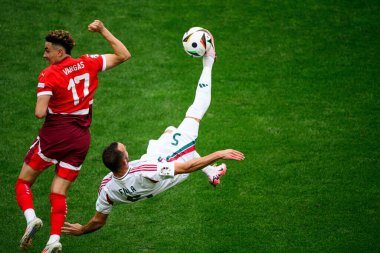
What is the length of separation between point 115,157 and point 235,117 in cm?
475

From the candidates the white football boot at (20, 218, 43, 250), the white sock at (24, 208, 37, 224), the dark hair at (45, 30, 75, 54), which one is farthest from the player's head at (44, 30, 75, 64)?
the white football boot at (20, 218, 43, 250)

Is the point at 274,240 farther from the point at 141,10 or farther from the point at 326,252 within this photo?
the point at 141,10

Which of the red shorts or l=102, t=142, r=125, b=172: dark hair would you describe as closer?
l=102, t=142, r=125, b=172: dark hair

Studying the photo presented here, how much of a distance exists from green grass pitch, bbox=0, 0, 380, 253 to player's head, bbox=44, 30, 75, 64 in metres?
3.01

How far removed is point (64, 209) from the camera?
832cm

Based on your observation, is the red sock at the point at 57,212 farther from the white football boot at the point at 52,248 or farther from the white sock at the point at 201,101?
the white sock at the point at 201,101

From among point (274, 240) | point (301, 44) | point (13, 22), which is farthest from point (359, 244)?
point (13, 22)

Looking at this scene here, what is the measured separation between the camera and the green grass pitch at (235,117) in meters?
9.67

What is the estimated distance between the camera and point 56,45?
8141mm

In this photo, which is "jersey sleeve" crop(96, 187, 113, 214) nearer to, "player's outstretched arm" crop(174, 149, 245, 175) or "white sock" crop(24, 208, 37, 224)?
"white sock" crop(24, 208, 37, 224)

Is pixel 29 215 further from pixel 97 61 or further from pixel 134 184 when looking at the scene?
pixel 97 61

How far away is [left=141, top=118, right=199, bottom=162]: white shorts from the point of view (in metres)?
8.91

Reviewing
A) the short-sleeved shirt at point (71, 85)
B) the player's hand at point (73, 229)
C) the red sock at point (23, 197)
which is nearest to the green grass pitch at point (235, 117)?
the player's hand at point (73, 229)

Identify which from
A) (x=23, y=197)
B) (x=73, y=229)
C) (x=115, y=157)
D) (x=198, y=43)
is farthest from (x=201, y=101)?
(x=23, y=197)
